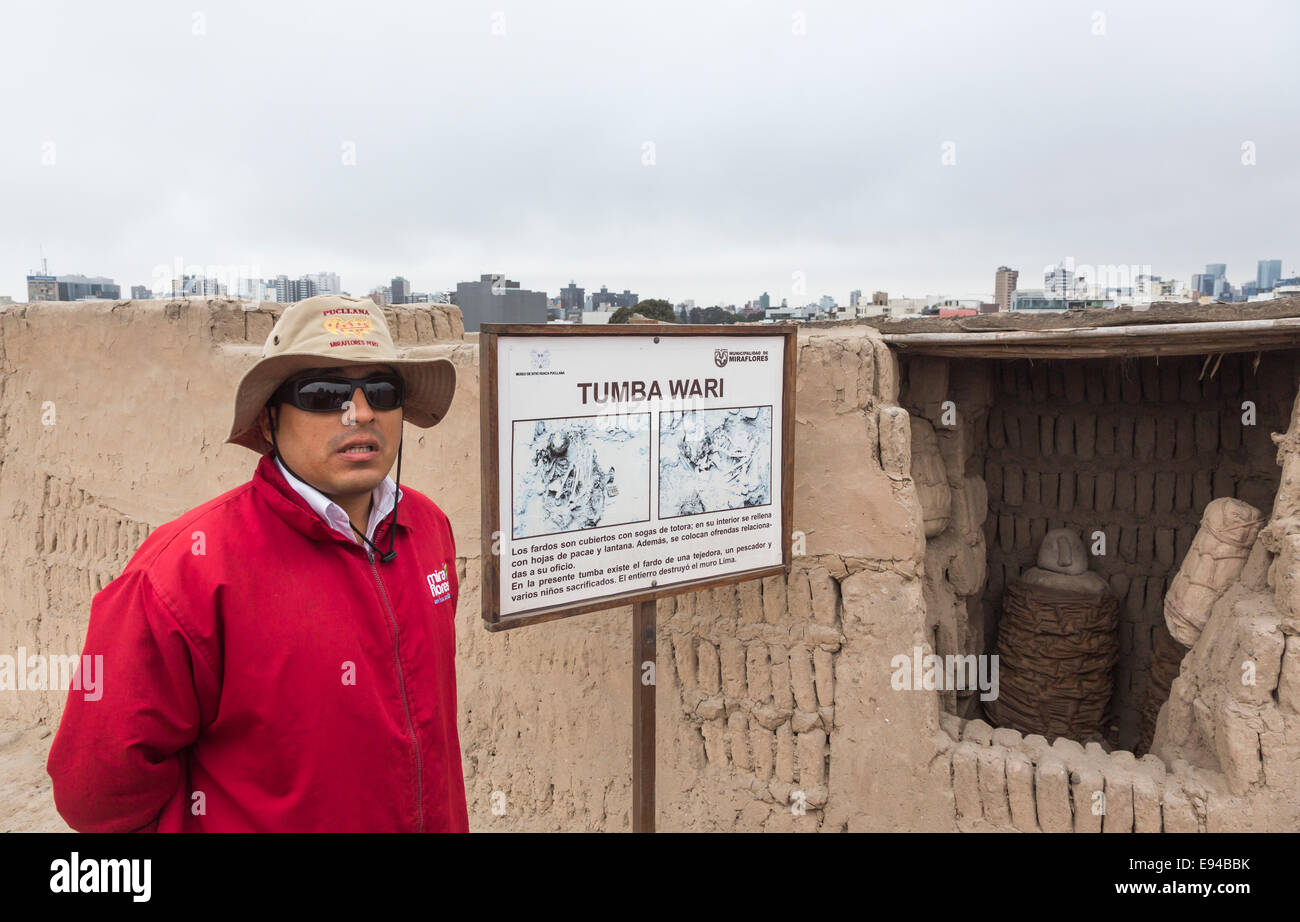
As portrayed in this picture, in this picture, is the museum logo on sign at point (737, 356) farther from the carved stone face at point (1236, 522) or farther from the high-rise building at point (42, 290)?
the high-rise building at point (42, 290)

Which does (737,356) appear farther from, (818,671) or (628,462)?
(818,671)

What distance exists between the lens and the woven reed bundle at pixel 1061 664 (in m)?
5.11

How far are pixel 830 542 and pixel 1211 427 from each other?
2.74 meters

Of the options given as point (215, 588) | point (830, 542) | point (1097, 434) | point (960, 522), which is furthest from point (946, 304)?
point (215, 588)

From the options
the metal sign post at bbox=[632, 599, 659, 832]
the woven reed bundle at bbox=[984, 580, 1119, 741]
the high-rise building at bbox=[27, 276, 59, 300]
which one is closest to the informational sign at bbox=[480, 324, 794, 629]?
the metal sign post at bbox=[632, 599, 659, 832]

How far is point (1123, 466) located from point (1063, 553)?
2.04 feet

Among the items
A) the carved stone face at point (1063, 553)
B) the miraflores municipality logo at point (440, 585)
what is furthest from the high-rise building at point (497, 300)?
the miraflores municipality logo at point (440, 585)

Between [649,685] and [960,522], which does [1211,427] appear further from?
[649,685]

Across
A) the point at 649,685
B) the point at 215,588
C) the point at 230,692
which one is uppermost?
the point at 215,588

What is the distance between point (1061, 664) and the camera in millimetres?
5137

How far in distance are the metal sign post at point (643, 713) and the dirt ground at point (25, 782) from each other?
3970 mm

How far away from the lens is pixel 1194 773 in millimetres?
3357

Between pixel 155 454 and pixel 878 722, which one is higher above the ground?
pixel 155 454

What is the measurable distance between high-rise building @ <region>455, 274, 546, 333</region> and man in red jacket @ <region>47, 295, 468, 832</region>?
16.2 ft
